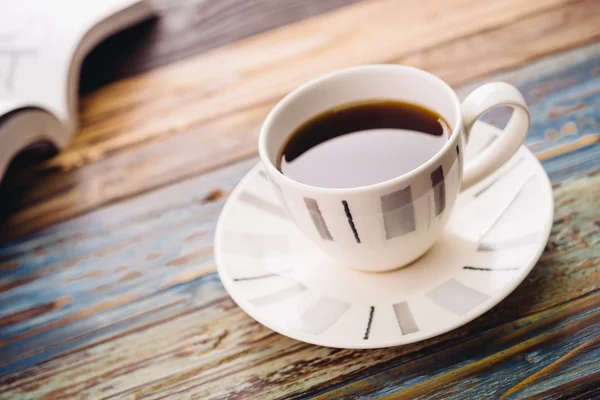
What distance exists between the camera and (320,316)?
1.89 ft

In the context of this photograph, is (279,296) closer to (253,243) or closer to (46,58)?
(253,243)

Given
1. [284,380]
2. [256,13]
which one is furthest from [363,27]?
[284,380]

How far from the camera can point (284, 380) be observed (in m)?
0.57

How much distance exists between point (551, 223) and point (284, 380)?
296 mm

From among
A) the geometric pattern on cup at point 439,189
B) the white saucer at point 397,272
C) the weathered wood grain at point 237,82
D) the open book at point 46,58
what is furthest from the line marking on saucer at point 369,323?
the open book at point 46,58

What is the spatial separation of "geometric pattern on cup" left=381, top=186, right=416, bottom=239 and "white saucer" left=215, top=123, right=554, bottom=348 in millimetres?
65

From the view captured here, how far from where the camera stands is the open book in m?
0.89

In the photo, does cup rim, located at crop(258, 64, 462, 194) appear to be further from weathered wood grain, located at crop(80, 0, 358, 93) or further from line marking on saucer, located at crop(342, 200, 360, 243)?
weathered wood grain, located at crop(80, 0, 358, 93)

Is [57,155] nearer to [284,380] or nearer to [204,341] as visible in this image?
[204,341]

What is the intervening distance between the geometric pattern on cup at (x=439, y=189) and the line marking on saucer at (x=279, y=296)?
16 cm

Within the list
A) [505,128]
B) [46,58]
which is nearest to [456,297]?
[505,128]

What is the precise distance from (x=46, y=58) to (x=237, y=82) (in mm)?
333

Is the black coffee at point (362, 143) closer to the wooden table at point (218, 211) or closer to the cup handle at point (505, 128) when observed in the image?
the cup handle at point (505, 128)

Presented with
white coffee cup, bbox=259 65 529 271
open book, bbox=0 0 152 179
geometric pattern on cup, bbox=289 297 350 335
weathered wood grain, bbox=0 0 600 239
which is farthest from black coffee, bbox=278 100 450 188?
open book, bbox=0 0 152 179
